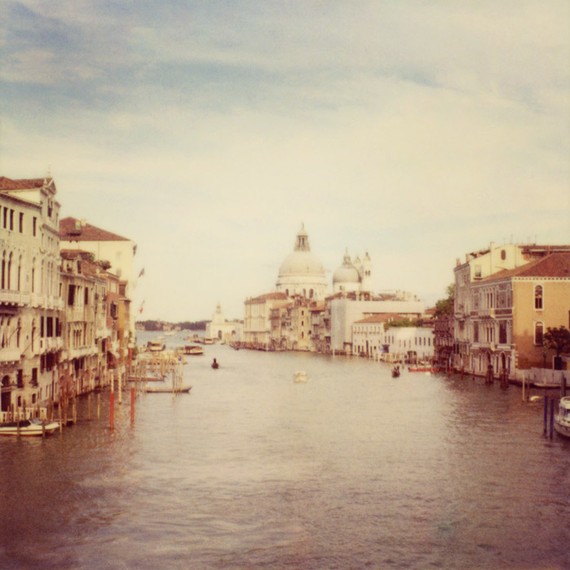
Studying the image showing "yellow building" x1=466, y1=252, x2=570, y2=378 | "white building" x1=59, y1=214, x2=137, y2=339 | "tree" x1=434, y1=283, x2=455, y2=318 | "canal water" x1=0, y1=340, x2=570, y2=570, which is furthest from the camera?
"tree" x1=434, y1=283, x2=455, y2=318

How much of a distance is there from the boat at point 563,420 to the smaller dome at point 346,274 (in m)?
134

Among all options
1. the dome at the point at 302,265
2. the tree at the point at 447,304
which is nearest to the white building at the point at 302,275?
the dome at the point at 302,265

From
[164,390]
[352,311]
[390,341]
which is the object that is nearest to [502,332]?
[164,390]

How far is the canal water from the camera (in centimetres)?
1733

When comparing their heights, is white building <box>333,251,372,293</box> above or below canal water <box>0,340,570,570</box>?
above

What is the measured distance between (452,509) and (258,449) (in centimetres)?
985

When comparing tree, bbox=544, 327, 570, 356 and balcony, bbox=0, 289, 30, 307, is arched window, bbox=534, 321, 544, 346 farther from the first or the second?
balcony, bbox=0, 289, 30, 307

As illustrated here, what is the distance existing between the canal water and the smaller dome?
126m

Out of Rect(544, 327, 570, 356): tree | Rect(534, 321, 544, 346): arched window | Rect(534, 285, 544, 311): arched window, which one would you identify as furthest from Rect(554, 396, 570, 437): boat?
Rect(534, 285, 544, 311): arched window

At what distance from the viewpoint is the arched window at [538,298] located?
186ft

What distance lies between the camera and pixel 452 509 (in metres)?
21.0

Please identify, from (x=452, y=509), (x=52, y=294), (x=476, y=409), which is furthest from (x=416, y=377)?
(x=452, y=509)

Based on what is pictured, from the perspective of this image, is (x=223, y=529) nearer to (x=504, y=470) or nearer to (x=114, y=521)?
(x=114, y=521)

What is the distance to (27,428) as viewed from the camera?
29.5 meters
